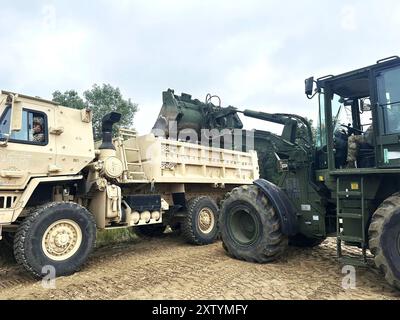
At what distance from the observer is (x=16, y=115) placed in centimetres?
528

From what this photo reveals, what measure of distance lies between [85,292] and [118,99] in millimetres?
16520

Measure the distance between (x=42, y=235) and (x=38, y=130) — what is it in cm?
166

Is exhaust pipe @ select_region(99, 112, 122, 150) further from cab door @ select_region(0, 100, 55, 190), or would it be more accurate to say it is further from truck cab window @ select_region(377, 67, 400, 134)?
truck cab window @ select_region(377, 67, 400, 134)

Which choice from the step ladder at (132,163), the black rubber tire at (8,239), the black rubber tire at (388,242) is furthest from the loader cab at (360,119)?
the black rubber tire at (8,239)

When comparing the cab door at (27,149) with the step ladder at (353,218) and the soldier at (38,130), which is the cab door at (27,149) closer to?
the soldier at (38,130)

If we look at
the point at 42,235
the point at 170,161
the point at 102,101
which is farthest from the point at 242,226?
the point at 102,101

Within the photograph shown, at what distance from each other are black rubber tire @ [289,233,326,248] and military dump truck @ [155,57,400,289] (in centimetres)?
1

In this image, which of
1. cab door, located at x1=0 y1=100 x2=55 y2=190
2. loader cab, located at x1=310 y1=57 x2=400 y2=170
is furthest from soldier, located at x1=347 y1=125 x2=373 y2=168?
cab door, located at x1=0 y1=100 x2=55 y2=190

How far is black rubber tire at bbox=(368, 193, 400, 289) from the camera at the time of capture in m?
3.93
